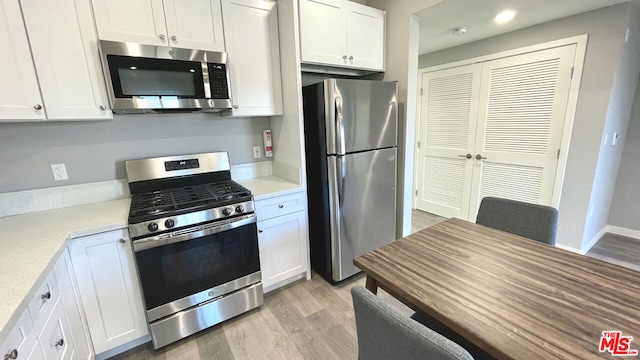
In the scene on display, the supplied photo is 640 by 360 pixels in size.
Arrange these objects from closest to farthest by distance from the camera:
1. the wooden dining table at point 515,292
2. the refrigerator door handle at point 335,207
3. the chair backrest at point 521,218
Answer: the wooden dining table at point 515,292
the chair backrest at point 521,218
the refrigerator door handle at point 335,207

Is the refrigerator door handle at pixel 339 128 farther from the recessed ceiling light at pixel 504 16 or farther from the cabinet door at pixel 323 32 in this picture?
the recessed ceiling light at pixel 504 16

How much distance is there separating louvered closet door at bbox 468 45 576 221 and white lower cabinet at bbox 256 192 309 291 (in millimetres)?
2431

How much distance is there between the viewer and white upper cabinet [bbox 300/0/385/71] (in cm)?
201

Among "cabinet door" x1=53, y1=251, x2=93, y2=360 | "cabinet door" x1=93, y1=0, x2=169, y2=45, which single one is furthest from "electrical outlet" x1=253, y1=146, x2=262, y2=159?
"cabinet door" x1=53, y1=251, x2=93, y2=360

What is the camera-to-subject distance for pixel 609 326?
776 millimetres

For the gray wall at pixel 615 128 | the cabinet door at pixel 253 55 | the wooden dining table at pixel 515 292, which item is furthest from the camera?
the gray wall at pixel 615 128

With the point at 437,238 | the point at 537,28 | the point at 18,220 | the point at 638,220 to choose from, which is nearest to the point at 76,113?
the point at 18,220

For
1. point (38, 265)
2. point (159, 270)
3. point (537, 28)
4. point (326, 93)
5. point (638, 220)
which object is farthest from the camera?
point (638, 220)

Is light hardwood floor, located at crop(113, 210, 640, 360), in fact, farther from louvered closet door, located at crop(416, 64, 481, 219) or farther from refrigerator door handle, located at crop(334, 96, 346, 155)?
louvered closet door, located at crop(416, 64, 481, 219)

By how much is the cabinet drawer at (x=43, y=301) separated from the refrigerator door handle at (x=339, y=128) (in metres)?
1.71

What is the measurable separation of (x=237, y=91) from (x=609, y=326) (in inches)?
87.8

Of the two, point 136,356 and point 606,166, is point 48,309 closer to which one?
point 136,356

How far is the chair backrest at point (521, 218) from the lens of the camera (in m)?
1.41

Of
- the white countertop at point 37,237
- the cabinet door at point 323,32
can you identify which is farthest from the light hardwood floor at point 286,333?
the cabinet door at point 323,32
